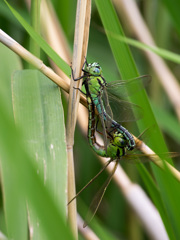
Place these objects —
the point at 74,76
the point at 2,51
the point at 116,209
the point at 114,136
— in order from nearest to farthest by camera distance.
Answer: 1. the point at 74,76
2. the point at 2,51
3. the point at 114,136
4. the point at 116,209

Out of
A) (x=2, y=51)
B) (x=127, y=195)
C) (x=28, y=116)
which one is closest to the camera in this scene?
(x=28, y=116)

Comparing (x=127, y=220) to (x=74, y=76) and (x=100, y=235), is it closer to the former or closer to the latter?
(x=100, y=235)

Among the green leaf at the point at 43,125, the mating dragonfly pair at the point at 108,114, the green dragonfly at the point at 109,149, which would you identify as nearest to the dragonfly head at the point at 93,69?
the mating dragonfly pair at the point at 108,114

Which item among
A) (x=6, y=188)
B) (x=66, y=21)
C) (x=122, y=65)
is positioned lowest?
(x=6, y=188)

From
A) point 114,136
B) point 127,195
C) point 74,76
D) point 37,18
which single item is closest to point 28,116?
point 74,76

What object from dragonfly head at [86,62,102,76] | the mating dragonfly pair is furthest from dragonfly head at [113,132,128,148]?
dragonfly head at [86,62,102,76]

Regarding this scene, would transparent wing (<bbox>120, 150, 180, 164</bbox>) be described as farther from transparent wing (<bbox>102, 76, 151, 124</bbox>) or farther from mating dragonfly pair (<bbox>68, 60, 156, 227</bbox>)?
transparent wing (<bbox>102, 76, 151, 124</bbox>)

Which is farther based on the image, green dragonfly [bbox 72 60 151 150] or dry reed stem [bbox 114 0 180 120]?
dry reed stem [bbox 114 0 180 120]
